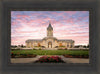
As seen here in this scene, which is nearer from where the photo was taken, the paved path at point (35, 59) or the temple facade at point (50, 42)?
the paved path at point (35, 59)

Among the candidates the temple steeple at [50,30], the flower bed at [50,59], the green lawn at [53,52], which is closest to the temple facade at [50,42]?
the temple steeple at [50,30]

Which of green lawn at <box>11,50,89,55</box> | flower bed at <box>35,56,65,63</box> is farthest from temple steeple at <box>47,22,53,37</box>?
flower bed at <box>35,56,65,63</box>

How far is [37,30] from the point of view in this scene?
2111mm

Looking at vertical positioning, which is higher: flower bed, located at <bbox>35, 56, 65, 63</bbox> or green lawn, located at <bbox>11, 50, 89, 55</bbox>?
green lawn, located at <bbox>11, 50, 89, 55</bbox>

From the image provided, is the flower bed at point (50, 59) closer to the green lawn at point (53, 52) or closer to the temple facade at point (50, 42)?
the green lawn at point (53, 52)

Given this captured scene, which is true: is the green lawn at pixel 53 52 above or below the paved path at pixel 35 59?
above

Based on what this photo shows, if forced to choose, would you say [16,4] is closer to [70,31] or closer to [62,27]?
[62,27]

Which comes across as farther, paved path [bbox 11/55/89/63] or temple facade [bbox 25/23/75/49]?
temple facade [bbox 25/23/75/49]

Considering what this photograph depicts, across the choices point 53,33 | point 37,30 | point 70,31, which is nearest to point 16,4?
point 37,30

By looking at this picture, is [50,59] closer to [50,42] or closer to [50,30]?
[50,42]

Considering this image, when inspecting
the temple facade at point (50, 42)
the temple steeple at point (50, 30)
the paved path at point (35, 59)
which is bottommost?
the paved path at point (35, 59)

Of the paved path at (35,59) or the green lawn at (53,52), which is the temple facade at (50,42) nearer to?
the green lawn at (53,52)

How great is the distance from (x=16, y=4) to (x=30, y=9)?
27 cm

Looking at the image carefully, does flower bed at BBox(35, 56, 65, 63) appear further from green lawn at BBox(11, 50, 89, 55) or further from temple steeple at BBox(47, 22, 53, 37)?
temple steeple at BBox(47, 22, 53, 37)
